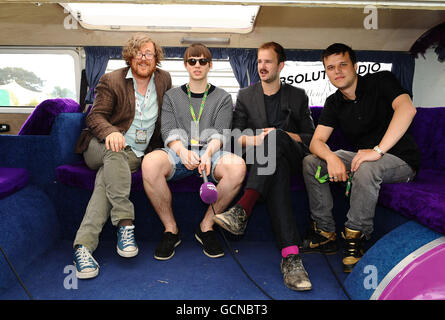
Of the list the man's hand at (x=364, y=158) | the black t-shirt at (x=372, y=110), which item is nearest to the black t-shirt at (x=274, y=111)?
the black t-shirt at (x=372, y=110)

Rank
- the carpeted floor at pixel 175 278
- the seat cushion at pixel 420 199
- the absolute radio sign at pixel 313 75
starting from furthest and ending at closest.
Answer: the absolute radio sign at pixel 313 75, the carpeted floor at pixel 175 278, the seat cushion at pixel 420 199

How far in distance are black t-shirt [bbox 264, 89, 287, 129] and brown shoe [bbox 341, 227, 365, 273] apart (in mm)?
902

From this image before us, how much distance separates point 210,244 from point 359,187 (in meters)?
0.89

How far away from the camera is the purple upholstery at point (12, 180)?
1753 mm

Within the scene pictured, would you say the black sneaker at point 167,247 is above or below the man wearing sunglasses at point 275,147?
below

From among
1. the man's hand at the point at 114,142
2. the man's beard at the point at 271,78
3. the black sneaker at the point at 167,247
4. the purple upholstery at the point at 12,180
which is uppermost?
the man's beard at the point at 271,78

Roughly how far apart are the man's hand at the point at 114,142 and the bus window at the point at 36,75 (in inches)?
135

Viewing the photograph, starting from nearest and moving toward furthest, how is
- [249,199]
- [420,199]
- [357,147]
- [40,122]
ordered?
[420,199] → [249,199] → [357,147] → [40,122]

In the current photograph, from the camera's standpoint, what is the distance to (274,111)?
2.26 metres

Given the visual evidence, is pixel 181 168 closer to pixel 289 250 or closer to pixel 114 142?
pixel 114 142

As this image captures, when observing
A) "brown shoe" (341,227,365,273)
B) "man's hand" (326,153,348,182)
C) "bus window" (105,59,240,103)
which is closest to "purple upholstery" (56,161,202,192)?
"man's hand" (326,153,348,182)

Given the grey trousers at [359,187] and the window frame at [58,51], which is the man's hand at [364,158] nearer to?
the grey trousers at [359,187]

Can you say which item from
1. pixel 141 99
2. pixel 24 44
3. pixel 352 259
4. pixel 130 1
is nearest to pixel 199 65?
pixel 141 99

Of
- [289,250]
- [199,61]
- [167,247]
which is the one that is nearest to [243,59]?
[199,61]
